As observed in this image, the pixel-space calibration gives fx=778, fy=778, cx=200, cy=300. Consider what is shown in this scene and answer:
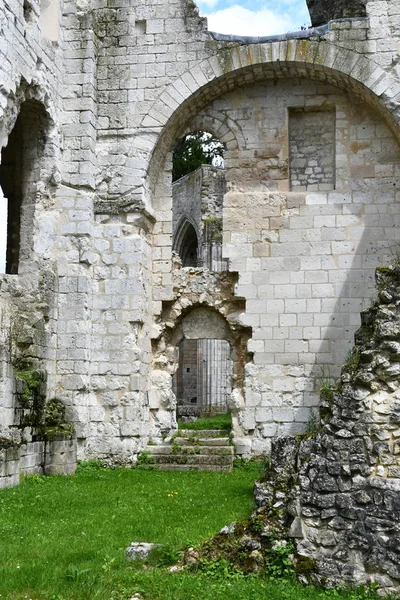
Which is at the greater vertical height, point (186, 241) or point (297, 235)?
point (186, 241)

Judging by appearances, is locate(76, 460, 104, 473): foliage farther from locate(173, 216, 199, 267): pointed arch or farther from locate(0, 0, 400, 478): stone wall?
locate(173, 216, 199, 267): pointed arch

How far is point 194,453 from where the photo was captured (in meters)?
11.6

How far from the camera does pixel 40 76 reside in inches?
436

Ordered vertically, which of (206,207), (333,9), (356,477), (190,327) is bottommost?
(356,477)

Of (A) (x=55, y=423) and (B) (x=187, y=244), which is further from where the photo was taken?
(B) (x=187, y=244)

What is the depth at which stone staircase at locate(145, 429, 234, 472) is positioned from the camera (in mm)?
11242

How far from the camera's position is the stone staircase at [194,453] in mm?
11242

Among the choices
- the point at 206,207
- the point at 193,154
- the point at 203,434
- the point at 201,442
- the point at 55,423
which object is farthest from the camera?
the point at 193,154

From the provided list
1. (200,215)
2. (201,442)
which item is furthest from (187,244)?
(201,442)

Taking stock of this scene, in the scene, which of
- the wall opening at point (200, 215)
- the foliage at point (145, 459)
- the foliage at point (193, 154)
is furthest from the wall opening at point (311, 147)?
the foliage at point (193, 154)

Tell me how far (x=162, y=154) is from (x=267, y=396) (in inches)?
165

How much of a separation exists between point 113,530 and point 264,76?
7899 millimetres

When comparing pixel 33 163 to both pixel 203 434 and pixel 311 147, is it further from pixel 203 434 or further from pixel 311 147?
pixel 203 434

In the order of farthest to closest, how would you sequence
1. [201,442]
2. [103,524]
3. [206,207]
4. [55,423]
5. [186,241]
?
[186,241] → [206,207] → [201,442] → [55,423] → [103,524]
